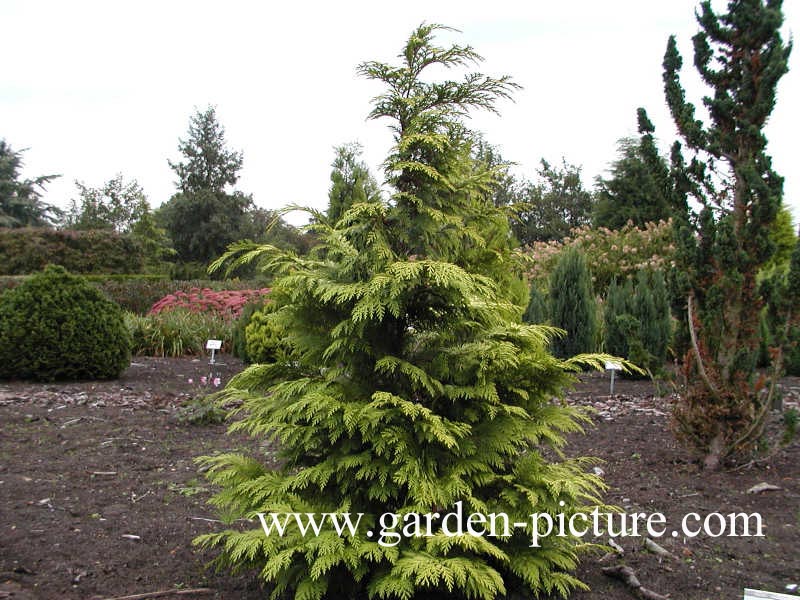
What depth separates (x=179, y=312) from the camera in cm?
1338

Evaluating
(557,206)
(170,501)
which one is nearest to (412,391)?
(170,501)

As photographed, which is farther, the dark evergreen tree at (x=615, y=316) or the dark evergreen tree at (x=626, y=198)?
the dark evergreen tree at (x=626, y=198)

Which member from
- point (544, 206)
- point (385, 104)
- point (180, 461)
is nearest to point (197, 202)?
point (544, 206)

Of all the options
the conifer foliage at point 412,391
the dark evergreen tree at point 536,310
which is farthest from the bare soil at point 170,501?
the dark evergreen tree at point 536,310

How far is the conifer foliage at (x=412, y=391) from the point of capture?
2.78 m

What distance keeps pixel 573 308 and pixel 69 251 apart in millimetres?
19963

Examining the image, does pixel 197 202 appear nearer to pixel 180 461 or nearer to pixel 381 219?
pixel 180 461

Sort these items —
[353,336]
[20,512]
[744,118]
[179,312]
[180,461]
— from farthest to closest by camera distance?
[179,312]
[180,461]
[744,118]
[20,512]
[353,336]

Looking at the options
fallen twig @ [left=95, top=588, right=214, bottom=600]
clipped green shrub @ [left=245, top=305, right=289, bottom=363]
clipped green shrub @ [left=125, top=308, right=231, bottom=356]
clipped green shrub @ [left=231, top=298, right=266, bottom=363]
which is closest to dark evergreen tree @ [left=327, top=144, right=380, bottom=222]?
fallen twig @ [left=95, top=588, right=214, bottom=600]

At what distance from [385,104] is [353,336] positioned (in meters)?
1.20

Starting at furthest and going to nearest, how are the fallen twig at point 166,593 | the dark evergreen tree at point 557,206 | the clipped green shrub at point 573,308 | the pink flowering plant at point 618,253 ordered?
the dark evergreen tree at point 557,206 < the pink flowering plant at point 618,253 < the clipped green shrub at point 573,308 < the fallen twig at point 166,593

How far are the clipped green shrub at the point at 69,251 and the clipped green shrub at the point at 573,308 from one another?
1900 cm

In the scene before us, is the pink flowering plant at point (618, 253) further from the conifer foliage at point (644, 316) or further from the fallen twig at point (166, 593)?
the fallen twig at point (166, 593)

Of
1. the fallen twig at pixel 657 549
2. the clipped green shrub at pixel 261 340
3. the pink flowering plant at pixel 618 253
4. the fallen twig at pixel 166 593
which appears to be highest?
the pink flowering plant at pixel 618 253
